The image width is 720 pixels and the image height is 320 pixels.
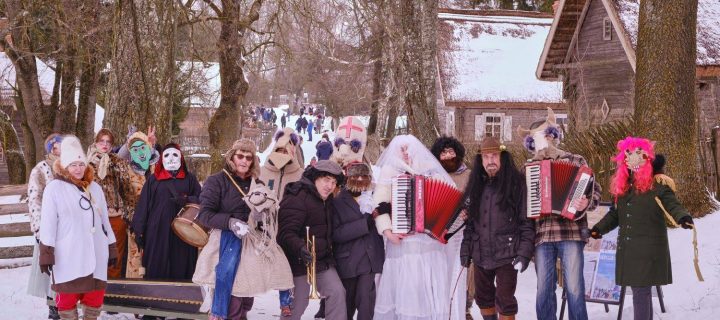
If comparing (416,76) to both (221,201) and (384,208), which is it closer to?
(384,208)

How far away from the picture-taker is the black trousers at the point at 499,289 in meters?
6.66

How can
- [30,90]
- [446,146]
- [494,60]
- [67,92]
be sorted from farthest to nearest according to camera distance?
[494,60] < [67,92] < [30,90] < [446,146]

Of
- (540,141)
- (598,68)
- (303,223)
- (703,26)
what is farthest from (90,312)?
(598,68)

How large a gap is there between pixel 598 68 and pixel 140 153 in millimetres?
18534

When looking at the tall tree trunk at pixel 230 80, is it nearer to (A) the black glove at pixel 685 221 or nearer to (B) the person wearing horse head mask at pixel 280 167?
(B) the person wearing horse head mask at pixel 280 167

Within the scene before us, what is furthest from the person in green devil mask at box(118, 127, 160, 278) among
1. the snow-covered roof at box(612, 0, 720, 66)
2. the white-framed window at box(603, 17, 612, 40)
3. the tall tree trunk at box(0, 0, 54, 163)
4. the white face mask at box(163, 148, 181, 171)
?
the white-framed window at box(603, 17, 612, 40)

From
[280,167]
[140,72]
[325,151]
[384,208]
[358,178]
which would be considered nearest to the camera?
[384,208]

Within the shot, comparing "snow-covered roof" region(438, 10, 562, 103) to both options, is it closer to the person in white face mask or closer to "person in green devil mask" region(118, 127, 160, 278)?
"person in green devil mask" region(118, 127, 160, 278)

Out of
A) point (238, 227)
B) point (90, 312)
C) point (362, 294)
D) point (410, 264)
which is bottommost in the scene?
point (90, 312)

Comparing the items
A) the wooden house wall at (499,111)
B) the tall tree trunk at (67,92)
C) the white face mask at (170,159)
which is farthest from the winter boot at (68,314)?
the wooden house wall at (499,111)

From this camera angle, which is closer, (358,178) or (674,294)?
(358,178)

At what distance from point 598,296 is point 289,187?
3432 mm

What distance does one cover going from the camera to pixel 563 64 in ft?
79.2

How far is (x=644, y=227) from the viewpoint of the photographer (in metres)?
6.44
